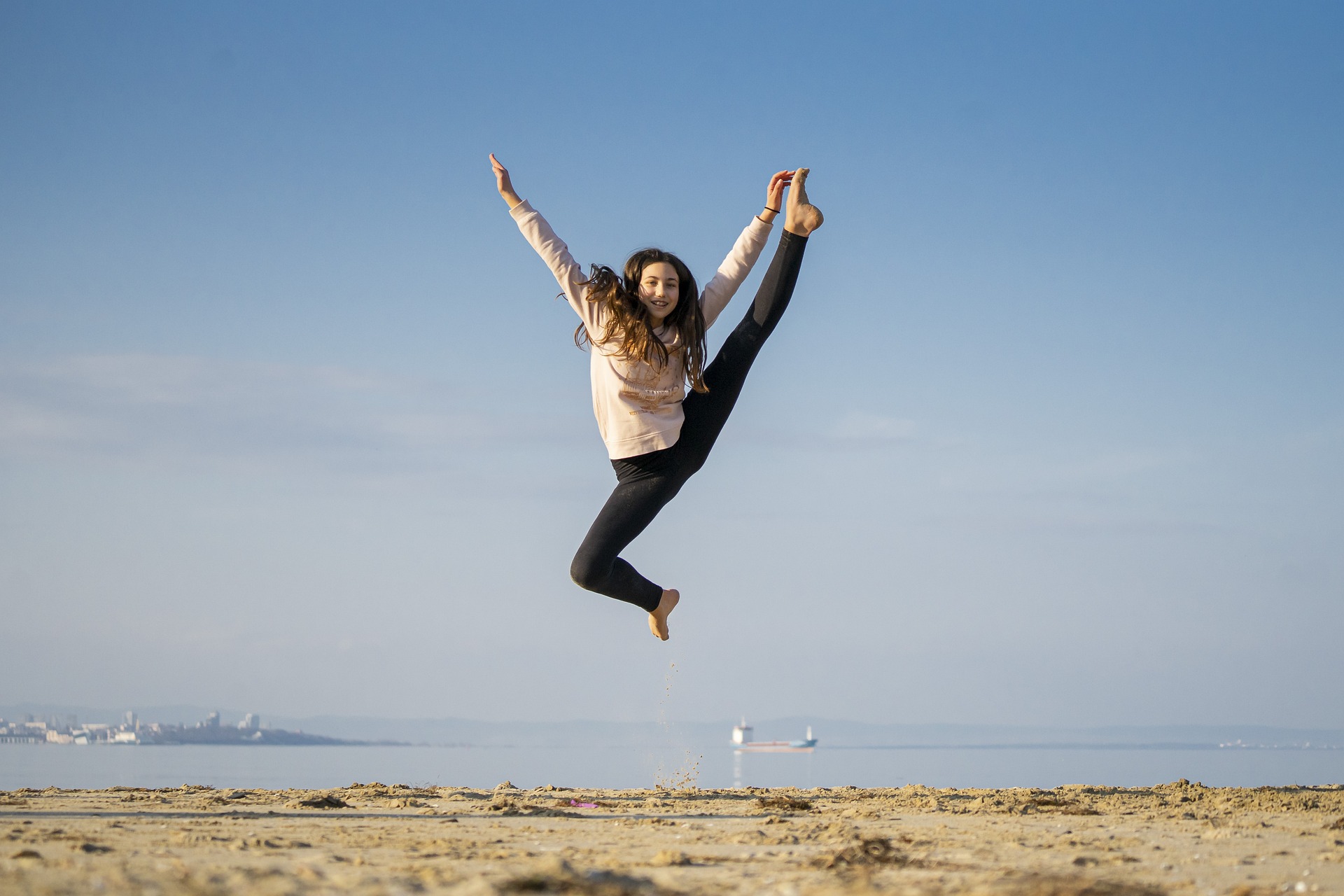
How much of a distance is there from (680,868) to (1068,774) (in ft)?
108

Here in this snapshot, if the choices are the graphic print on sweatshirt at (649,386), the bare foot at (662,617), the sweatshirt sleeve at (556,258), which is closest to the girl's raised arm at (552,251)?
the sweatshirt sleeve at (556,258)

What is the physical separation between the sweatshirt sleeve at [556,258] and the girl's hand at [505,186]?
0.03 meters

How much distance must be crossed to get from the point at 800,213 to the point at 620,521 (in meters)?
1.80

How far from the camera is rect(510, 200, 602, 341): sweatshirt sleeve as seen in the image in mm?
5125

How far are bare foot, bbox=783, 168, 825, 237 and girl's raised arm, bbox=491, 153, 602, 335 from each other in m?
1.08

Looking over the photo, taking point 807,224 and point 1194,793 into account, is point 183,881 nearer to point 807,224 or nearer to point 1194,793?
Result: point 807,224

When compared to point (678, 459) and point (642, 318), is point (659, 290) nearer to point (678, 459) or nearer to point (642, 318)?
point (642, 318)

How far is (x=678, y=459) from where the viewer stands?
503 centimetres

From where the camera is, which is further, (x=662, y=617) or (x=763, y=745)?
(x=763, y=745)

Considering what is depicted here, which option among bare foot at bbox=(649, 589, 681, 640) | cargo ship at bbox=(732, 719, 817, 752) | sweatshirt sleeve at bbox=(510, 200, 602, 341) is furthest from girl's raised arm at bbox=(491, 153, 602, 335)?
cargo ship at bbox=(732, 719, 817, 752)

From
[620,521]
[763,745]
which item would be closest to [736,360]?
[620,521]

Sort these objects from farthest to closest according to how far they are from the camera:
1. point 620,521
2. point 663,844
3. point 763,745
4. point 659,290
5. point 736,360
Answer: point 763,745 → point 736,360 → point 659,290 → point 620,521 → point 663,844

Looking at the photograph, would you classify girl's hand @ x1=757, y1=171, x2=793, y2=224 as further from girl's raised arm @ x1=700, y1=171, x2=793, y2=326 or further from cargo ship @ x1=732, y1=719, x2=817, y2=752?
cargo ship @ x1=732, y1=719, x2=817, y2=752

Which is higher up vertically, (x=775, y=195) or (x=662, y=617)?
(x=775, y=195)
